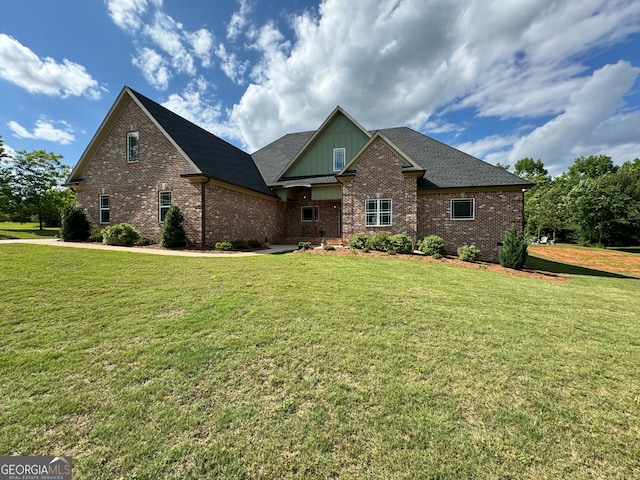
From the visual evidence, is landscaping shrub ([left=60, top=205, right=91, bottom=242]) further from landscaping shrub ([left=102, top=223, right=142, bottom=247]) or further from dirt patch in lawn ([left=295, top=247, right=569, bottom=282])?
dirt patch in lawn ([left=295, top=247, right=569, bottom=282])

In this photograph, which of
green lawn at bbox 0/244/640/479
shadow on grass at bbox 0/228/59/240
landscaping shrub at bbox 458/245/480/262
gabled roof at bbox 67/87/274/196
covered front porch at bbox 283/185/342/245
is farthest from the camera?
shadow on grass at bbox 0/228/59/240

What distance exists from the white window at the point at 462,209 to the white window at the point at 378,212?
353 cm

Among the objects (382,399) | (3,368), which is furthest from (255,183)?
(382,399)

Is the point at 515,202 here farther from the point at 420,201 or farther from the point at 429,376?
the point at 429,376

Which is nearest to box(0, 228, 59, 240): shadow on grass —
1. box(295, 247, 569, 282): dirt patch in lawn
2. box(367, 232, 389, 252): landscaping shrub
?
box(295, 247, 569, 282): dirt patch in lawn

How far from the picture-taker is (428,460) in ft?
7.50

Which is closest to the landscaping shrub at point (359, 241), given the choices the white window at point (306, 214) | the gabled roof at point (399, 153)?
the gabled roof at point (399, 153)

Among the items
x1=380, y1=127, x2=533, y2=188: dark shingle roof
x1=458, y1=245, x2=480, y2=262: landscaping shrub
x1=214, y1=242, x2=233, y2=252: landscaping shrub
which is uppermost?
x1=380, y1=127, x2=533, y2=188: dark shingle roof

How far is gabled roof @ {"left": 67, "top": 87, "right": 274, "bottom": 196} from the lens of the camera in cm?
1464

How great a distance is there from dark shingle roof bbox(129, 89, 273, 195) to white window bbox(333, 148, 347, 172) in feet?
16.5

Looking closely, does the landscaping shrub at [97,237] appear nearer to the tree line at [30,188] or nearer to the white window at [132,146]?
the white window at [132,146]

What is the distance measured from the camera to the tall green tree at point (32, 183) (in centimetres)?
2888

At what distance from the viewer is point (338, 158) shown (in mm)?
19234

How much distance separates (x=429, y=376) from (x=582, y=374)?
2139 millimetres
